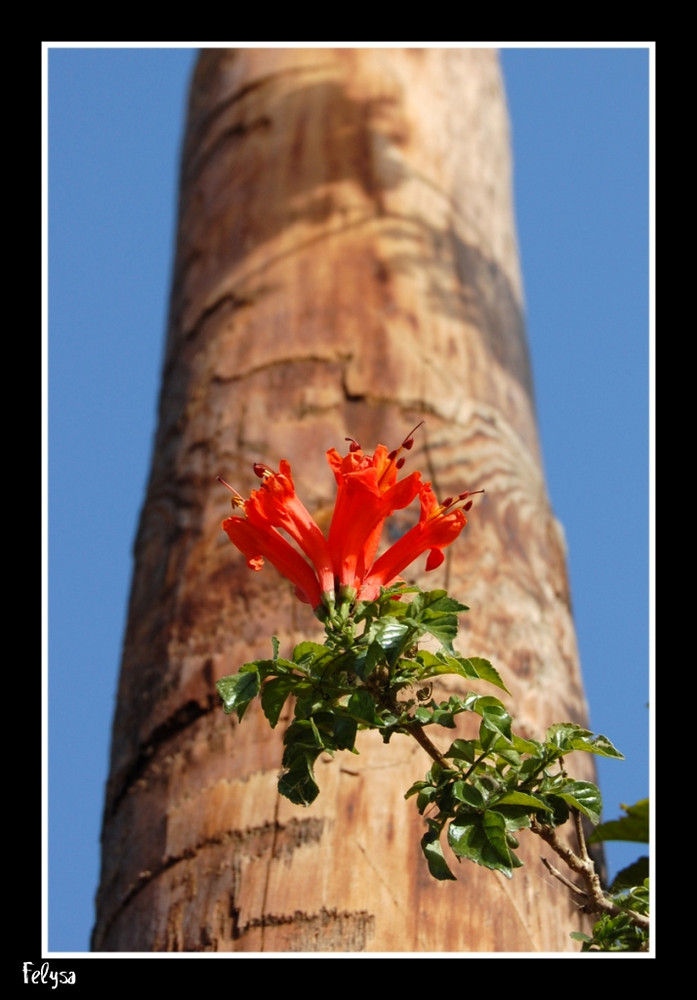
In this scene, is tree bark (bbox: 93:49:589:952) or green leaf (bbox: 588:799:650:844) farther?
tree bark (bbox: 93:49:589:952)

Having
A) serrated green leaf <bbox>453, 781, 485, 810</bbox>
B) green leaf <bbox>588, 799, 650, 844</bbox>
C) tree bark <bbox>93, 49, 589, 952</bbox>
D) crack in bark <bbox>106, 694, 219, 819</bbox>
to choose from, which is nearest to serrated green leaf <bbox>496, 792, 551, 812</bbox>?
serrated green leaf <bbox>453, 781, 485, 810</bbox>

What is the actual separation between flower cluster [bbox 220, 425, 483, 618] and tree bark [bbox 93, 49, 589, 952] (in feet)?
1.62

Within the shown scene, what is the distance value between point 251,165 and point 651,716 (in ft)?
6.61

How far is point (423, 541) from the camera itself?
1360mm

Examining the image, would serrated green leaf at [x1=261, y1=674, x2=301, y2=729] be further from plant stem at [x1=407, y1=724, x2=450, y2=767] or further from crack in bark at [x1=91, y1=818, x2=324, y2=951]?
crack in bark at [x1=91, y1=818, x2=324, y2=951]

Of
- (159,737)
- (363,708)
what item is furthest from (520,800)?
(159,737)

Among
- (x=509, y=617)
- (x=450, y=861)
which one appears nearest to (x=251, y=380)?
(x=509, y=617)

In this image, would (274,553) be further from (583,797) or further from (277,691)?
(583,797)

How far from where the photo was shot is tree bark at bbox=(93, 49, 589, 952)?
1685mm

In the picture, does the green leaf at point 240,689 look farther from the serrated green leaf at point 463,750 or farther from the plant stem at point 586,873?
the plant stem at point 586,873

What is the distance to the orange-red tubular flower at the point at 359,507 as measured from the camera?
131 cm

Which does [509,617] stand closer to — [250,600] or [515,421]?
[250,600]

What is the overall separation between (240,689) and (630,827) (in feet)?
2.06

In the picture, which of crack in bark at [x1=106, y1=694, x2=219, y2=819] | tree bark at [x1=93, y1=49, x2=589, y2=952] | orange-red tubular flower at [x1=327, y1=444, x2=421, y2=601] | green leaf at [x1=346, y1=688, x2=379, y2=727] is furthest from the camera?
crack in bark at [x1=106, y1=694, x2=219, y2=819]
